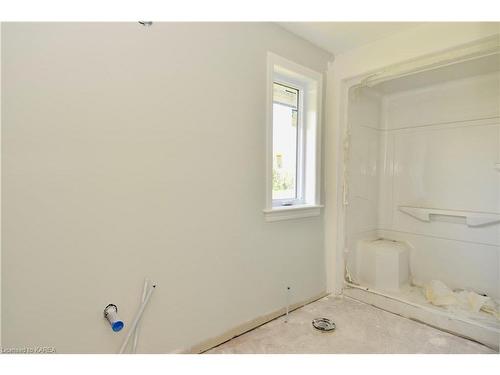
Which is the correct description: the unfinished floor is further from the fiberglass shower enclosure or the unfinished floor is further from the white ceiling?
the white ceiling

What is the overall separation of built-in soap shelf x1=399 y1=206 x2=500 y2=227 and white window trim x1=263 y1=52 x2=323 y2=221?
1125 mm

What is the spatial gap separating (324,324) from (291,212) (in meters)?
0.85

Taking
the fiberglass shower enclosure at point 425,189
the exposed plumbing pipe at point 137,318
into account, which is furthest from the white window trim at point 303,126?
the exposed plumbing pipe at point 137,318

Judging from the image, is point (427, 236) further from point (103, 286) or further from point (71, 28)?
point (71, 28)

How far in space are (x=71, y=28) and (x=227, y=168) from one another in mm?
1012

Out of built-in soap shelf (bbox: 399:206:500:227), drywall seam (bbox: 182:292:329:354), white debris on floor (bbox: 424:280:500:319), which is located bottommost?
drywall seam (bbox: 182:292:329:354)

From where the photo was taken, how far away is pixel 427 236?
2.66 meters

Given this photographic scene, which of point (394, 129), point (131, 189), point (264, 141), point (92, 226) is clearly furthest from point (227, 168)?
point (394, 129)

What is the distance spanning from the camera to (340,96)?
2348mm

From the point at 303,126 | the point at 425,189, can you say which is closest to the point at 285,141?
the point at 303,126

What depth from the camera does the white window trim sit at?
6.28 ft

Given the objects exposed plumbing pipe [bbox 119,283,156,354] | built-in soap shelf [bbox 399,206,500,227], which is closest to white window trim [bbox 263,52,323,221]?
exposed plumbing pipe [bbox 119,283,156,354]

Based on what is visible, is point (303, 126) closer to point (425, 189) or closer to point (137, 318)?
point (425, 189)

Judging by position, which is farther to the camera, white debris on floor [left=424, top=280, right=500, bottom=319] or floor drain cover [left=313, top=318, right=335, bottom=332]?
white debris on floor [left=424, top=280, right=500, bottom=319]
